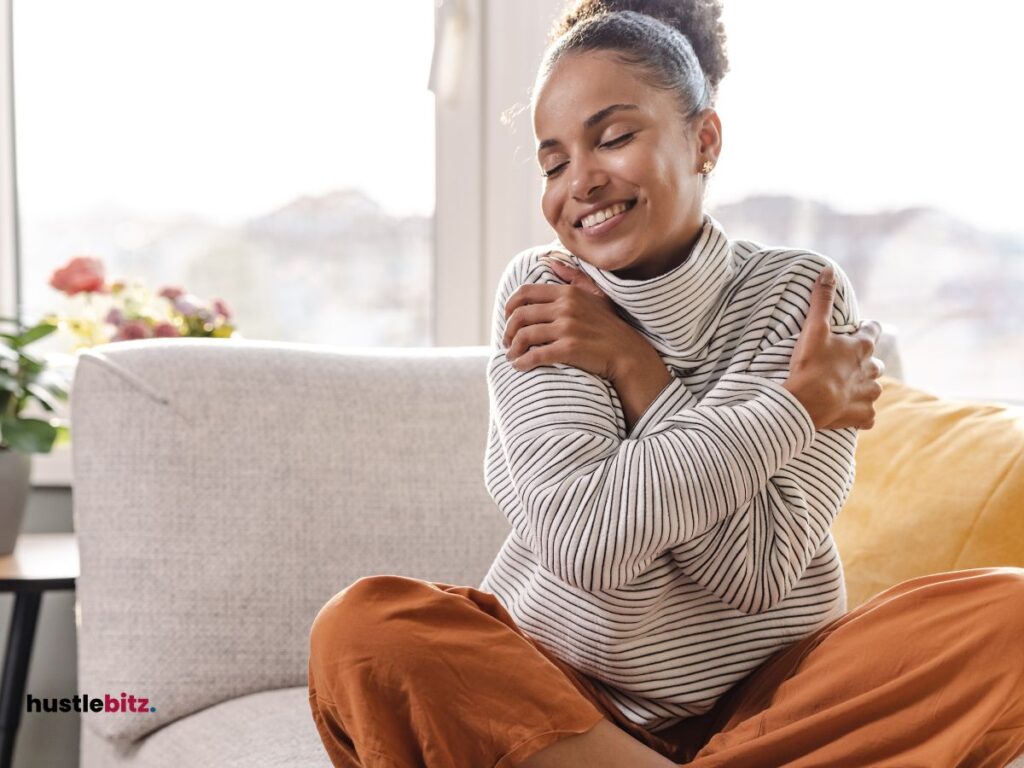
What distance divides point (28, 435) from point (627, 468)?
3.79ft

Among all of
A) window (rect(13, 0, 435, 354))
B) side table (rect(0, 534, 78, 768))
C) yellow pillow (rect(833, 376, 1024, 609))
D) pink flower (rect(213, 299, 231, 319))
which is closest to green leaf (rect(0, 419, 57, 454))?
side table (rect(0, 534, 78, 768))

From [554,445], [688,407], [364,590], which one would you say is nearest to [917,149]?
Result: [688,407]

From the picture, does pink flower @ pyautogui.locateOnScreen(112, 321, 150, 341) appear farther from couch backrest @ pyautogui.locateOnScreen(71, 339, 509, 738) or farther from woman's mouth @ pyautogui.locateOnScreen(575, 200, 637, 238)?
woman's mouth @ pyautogui.locateOnScreen(575, 200, 637, 238)

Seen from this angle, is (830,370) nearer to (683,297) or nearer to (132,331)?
(683,297)

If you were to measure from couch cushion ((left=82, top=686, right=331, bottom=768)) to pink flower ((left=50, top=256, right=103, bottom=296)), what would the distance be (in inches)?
34.3

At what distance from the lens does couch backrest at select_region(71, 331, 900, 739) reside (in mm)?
1538

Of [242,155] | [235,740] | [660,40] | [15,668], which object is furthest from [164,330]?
[660,40]

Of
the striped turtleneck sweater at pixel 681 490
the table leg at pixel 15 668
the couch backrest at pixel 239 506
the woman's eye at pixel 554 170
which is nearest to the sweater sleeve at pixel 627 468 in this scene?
the striped turtleneck sweater at pixel 681 490

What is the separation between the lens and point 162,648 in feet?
5.02

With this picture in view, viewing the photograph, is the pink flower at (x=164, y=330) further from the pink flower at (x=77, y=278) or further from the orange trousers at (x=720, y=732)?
the orange trousers at (x=720, y=732)

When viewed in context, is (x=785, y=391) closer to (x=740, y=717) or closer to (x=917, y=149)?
(x=740, y=717)

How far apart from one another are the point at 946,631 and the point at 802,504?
0.19m

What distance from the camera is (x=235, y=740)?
1.39m

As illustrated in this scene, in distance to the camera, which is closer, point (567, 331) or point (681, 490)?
point (681, 490)
